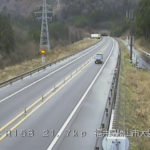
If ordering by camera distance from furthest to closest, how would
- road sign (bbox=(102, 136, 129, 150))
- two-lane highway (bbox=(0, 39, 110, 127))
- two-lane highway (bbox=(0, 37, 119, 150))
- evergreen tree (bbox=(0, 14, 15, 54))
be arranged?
1. evergreen tree (bbox=(0, 14, 15, 54))
2. two-lane highway (bbox=(0, 39, 110, 127))
3. two-lane highway (bbox=(0, 37, 119, 150))
4. road sign (bbox=(102, 136, 129, 150))

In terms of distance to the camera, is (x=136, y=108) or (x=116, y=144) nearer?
(x=116, y=144)

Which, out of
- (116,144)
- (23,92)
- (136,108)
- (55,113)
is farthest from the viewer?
(23,92)

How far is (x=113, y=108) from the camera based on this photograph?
1561 centimetres

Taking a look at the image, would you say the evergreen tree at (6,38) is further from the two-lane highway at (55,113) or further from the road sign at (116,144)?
Result: the road sign at (116,144)

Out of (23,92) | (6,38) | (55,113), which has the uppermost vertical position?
(6,38)

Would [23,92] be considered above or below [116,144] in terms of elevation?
below

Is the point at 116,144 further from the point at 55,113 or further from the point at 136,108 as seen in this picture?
the point at 136,108

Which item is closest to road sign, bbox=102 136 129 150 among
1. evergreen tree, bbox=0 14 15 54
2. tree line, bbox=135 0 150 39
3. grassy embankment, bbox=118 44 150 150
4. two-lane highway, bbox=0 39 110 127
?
grassy embankment, bbox=118 44 150 150

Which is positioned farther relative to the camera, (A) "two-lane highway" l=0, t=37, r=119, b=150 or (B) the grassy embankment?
(B) the grassy embankment

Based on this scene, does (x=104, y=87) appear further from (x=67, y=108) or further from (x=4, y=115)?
(x=4, y=115)

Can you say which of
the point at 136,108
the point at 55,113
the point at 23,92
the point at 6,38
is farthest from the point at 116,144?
the point at 6,38

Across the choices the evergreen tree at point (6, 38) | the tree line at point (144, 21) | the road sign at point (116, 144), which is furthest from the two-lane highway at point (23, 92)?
the tree line at point (144, 21)

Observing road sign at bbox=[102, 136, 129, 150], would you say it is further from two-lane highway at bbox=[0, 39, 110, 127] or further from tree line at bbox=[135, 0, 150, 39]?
tree line at bbox=[135, 0, 150, 39]

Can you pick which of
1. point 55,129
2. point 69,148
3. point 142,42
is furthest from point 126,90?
point 142,42
